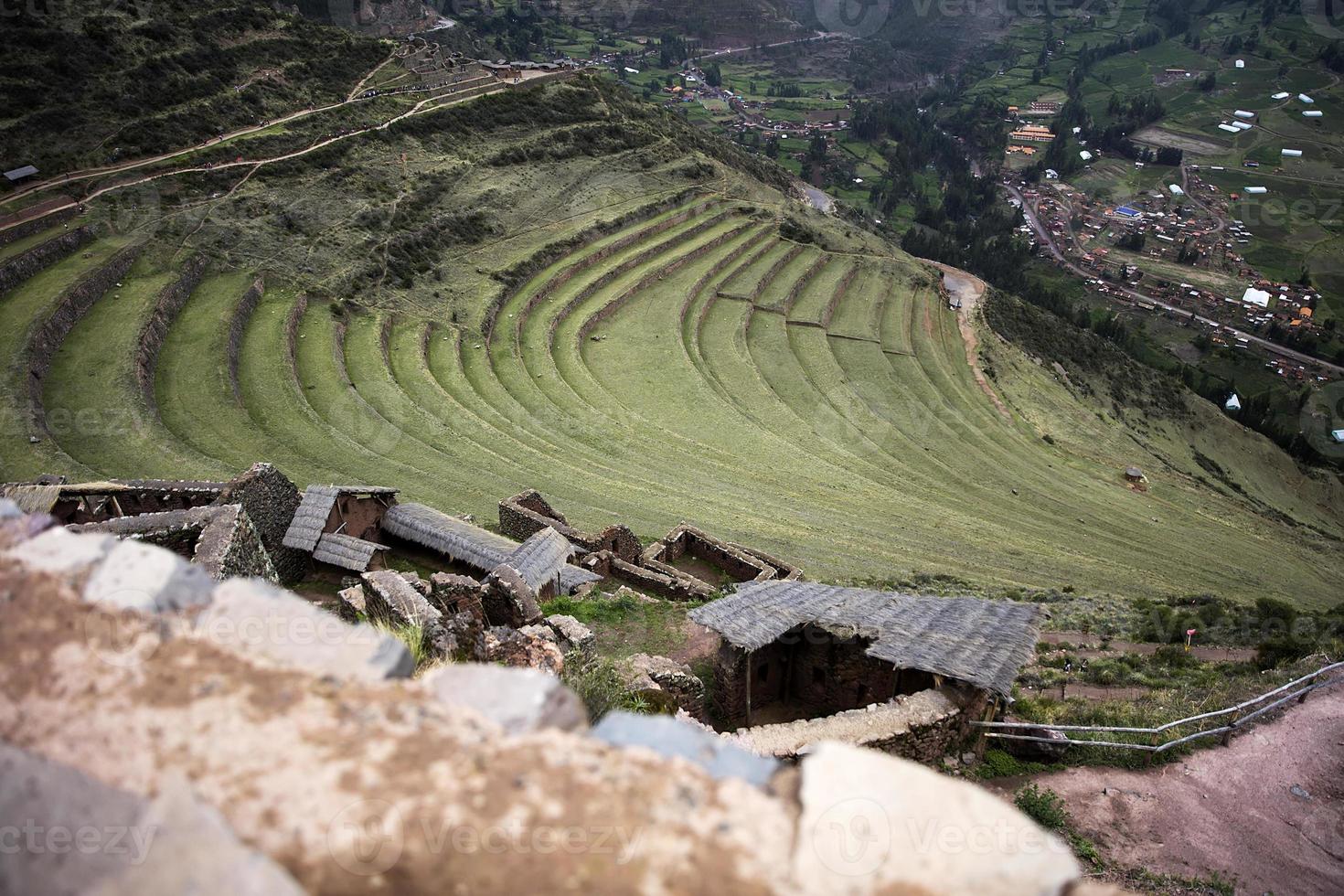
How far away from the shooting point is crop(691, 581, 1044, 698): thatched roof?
9.36 m

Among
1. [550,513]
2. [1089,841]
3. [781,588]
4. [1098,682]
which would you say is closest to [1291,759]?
[1098,682]

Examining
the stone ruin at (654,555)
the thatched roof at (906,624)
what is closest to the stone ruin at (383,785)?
the thatched roof at (906,624)

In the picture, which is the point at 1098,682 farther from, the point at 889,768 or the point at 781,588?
the point at 889,768

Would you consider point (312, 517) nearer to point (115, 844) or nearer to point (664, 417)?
point (115, 844)

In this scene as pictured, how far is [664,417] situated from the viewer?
32219mm

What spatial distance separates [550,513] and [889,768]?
613 inches

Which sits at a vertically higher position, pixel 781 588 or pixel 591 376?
pixel 781 588

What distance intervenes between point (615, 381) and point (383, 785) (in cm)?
3182

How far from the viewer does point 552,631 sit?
10711mm

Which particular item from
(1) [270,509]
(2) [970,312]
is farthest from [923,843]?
(2) [970,312]

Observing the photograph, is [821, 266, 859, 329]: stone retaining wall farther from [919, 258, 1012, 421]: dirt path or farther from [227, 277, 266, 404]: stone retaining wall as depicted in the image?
[227, 277, 266, 404]: stone retaining wall

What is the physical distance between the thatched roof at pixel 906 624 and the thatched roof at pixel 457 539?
3.90 metres

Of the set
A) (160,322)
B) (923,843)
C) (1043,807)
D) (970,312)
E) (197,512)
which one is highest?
(923,843)

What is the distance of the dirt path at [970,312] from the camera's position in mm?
44938
